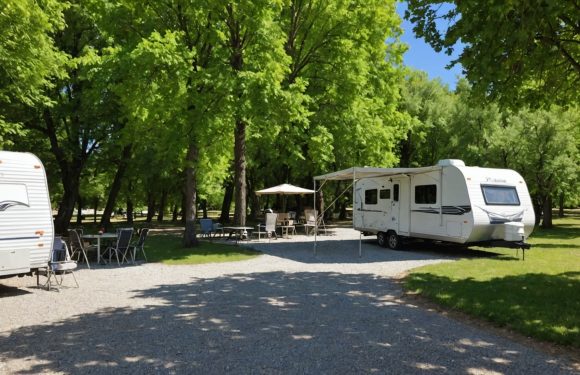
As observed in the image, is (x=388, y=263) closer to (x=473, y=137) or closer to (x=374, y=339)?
(x=374, y=339)

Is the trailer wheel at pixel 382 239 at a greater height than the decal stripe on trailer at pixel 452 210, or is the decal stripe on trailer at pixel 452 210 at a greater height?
the decal stripe on trailer at pixel 452 210

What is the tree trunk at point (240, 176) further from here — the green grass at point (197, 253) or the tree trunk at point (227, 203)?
the tree trunk at point (227, 203)

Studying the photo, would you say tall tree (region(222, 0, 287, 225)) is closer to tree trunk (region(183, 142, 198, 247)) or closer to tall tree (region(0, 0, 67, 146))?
tree trunk (region(183, 142, 198, 247))

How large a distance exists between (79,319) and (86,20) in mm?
18099

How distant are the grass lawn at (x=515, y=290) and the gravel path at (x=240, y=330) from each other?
2.08 ft

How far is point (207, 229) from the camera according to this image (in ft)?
63.3

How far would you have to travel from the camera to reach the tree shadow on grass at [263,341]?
4.86 metres

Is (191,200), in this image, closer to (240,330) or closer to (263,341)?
(240,330)

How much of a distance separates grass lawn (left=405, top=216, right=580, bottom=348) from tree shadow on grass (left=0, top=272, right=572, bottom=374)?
0.69 metres

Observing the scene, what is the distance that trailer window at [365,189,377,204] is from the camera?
58.3 ft

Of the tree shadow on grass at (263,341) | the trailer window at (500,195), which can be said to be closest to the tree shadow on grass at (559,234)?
the trailer window at (500,195)

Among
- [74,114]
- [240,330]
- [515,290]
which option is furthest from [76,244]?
[515,290]

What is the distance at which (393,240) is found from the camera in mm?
16328

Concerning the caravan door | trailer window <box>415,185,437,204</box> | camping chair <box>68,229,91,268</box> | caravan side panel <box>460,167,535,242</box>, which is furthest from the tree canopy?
camping chair <box>68,229,91,268</box>
